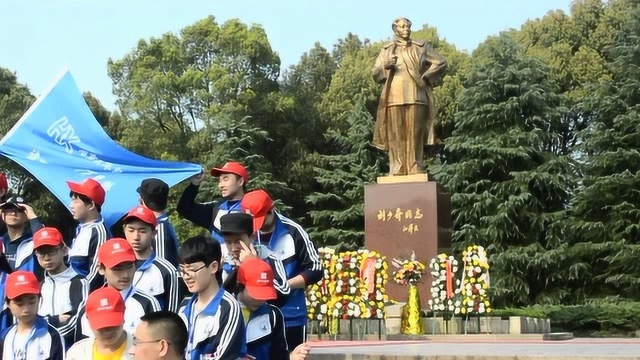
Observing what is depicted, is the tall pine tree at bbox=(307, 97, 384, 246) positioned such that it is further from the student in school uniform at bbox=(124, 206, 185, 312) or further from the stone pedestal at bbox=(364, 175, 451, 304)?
the student in school uniform at bbox=(124, 206, 185, 312)

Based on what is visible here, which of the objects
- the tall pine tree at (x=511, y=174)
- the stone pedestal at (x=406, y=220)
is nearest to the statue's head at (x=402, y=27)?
the stone pedestal at (x=406, y=220)

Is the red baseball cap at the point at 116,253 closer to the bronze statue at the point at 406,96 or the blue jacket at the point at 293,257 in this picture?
the blue jacket at the point at 293,257

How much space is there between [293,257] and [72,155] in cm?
289

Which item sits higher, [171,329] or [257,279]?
[257,279]

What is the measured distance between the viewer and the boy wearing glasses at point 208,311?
137 inches

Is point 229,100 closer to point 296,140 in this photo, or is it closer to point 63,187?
point 296,140

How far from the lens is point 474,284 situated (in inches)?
470

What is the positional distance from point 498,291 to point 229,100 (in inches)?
388

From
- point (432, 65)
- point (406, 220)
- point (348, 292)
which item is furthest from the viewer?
point (432, 65)

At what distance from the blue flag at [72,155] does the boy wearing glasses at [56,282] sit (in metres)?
1.77

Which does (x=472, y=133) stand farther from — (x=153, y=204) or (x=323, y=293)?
(x=153, y=204)

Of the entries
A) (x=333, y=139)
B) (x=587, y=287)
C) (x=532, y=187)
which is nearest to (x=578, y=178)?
(x=532, y=187)

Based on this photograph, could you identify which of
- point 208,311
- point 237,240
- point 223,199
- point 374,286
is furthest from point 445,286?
point 208,311

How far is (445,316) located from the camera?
12102 millimetres
